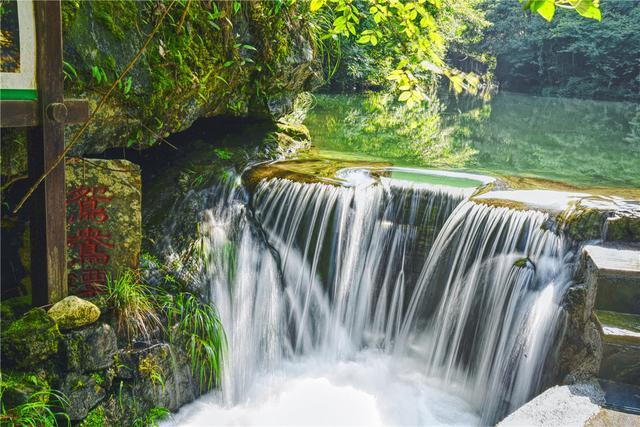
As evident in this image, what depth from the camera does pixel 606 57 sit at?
1334 inches

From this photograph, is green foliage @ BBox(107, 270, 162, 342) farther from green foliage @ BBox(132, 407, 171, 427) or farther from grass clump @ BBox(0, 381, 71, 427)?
grass clump @ BBox(0, 381, 71, 427)

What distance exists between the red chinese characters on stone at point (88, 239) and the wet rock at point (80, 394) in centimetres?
66

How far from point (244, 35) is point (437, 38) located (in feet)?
12.6

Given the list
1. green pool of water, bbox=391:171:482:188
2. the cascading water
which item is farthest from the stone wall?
green pool of water, bbox=391:171:482:188

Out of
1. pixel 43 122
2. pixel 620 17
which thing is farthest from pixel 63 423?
pixel 620 17

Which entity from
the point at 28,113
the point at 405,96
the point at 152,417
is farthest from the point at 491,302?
the point at 28,113

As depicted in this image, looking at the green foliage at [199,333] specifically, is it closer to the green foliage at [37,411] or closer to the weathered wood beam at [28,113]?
the green foliage at [37,411]

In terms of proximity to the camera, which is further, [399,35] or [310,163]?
[310,163]

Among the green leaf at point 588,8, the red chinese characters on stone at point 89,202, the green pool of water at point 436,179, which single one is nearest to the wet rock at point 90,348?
the red chinese characters on stone at point 89,202

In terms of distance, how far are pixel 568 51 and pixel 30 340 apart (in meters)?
38.0

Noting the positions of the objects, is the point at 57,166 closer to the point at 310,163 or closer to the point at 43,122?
the point at 43,122

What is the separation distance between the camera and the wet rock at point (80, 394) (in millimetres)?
3766

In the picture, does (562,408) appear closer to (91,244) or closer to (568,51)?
(91,244)

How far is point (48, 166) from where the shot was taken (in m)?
3.58
